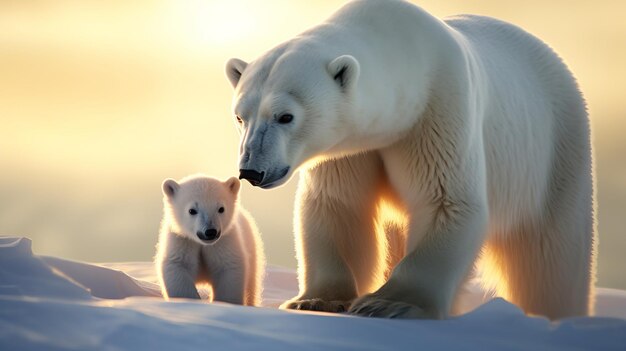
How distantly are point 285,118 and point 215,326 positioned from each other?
1260 mm

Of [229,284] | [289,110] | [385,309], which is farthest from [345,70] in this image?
[229,284]

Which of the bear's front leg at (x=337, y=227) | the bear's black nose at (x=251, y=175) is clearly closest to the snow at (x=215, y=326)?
the bear's black nose at (x=251, y=175)

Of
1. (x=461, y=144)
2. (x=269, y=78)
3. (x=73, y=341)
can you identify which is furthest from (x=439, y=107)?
(x=73, y=341)

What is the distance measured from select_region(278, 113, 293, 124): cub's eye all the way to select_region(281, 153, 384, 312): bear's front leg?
951 mm

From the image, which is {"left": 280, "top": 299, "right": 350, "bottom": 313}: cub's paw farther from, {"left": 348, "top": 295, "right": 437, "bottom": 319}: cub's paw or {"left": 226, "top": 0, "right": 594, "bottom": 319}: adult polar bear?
{"left": 348, "top": 295, "right": 437, "bottom": 319}: cub's paw

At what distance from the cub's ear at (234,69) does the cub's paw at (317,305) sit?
1185 millimetres

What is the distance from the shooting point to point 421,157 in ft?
16.7

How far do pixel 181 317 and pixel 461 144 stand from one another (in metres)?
2.04

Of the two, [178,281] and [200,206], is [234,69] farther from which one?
[178,281]

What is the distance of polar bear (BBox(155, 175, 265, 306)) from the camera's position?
606 centimetres

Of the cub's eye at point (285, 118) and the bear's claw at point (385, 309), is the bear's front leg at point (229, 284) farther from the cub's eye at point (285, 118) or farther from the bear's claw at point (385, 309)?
the cub's eye at point (285, 118)

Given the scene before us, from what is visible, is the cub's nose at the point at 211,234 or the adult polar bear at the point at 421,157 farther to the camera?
the cub's nose at the point at 211,234

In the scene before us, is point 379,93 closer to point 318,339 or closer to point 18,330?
point 318,339

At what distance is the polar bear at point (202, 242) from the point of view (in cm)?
606
